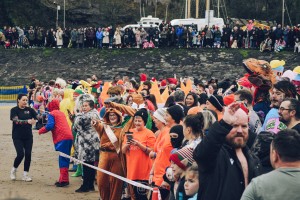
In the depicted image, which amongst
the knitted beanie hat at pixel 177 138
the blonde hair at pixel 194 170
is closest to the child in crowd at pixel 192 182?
A: the blonde hair at pixel 194 170

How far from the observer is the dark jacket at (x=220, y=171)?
5.69 meters

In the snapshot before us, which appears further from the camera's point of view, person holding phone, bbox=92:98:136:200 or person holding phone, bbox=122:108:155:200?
person holding phone, bbox=92:98:136:200

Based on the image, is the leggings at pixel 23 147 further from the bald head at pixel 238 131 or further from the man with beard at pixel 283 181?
the man with beard at pixel 283 181

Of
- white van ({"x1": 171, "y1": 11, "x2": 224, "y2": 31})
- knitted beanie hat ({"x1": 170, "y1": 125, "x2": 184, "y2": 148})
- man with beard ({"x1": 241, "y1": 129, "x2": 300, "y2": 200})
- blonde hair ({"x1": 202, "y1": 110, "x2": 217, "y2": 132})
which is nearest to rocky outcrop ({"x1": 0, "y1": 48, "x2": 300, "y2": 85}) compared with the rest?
white van ({"x1": 171, "y1": 11, "x2": 224, "y2": 31})

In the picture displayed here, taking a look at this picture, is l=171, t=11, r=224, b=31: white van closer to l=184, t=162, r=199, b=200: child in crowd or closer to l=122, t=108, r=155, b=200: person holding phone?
l=122, t=108, r=155, b=200: person holding phone

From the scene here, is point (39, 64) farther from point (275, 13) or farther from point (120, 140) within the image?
point (275, 13)

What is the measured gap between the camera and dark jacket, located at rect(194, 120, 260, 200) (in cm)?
569

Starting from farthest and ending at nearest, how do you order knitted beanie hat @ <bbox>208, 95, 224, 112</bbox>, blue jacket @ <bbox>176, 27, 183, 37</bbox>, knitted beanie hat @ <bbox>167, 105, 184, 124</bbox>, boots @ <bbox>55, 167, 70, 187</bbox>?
blue jacket @ <bbox>176, 27, 183, 37</bbox> → boots @ <bbox>55, 167, 70, 187</bbox> → knitted beanie hat @ <bbox>208, 95, 224, 112</bbox> → knitted beanie hat @ <bbox>167, 105, 184, 124</bbox>

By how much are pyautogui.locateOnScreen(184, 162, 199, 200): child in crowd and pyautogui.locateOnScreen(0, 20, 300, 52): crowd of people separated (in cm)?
3605

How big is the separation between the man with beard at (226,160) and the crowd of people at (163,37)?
36.3 meters

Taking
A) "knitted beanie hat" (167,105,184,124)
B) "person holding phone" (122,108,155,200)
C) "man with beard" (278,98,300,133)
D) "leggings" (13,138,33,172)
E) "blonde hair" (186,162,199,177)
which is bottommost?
"leggings" (13,138,33,172)

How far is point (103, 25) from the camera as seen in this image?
2662 inches

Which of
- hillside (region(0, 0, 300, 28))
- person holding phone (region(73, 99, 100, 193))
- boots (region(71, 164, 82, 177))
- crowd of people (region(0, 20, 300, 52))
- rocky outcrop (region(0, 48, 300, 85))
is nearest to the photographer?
person holding phone (region(73, 99, 100, 193))

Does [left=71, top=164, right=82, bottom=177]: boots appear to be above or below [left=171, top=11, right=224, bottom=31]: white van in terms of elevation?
below
